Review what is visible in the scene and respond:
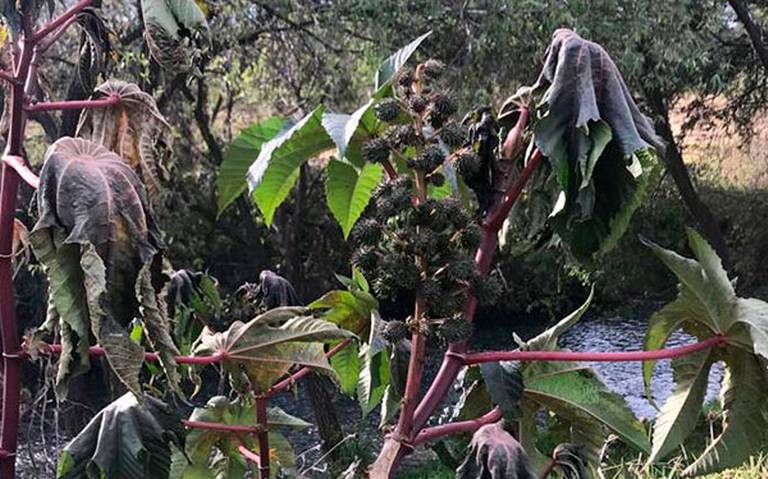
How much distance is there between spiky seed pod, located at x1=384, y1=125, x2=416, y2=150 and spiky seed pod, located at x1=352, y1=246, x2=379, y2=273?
0.10m

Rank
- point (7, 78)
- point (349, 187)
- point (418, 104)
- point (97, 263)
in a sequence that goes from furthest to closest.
→ point (349, 187), point (418, 104), point (7, 78), point (97, 263)

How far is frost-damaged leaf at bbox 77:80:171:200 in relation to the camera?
0.98m

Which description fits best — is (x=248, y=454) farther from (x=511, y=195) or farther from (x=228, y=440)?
(x=511, y=195)

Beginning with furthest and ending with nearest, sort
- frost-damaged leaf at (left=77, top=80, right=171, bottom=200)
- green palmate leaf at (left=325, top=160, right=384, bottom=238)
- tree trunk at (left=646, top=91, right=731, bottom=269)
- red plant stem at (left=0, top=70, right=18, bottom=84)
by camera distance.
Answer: tree trunk at (left=646, top=91, right=731, bottom=269)
green palmate leaf at (left=325, top=160, right=384, bottom=238)
frost-damaged leaf at (left=77, top=80, right=171, bottom=200)
red plant stem at (left=0, top=70, right=18, bottom=84)

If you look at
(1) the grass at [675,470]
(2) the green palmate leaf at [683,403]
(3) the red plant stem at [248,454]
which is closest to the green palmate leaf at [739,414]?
(2) the green palmate leaf at [683,403]

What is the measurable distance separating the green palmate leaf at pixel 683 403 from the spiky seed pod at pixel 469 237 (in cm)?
22

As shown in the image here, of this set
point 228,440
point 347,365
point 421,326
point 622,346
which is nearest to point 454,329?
point 421,326

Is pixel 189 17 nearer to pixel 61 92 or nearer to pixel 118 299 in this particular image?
pixel 118 299

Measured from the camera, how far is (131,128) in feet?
3.29

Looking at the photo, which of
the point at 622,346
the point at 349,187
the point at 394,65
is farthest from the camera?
the point at 622,346

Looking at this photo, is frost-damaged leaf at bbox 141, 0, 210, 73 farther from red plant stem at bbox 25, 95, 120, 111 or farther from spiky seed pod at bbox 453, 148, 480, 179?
spiky seed pod at bbox 453, 148, 480, 179

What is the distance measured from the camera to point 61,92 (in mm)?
4285

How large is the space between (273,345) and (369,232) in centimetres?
16

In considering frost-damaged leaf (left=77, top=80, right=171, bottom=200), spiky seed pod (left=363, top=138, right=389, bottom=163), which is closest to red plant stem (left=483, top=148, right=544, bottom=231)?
spiky seed pod (left=363, top=138, right=389, bottom=163)
